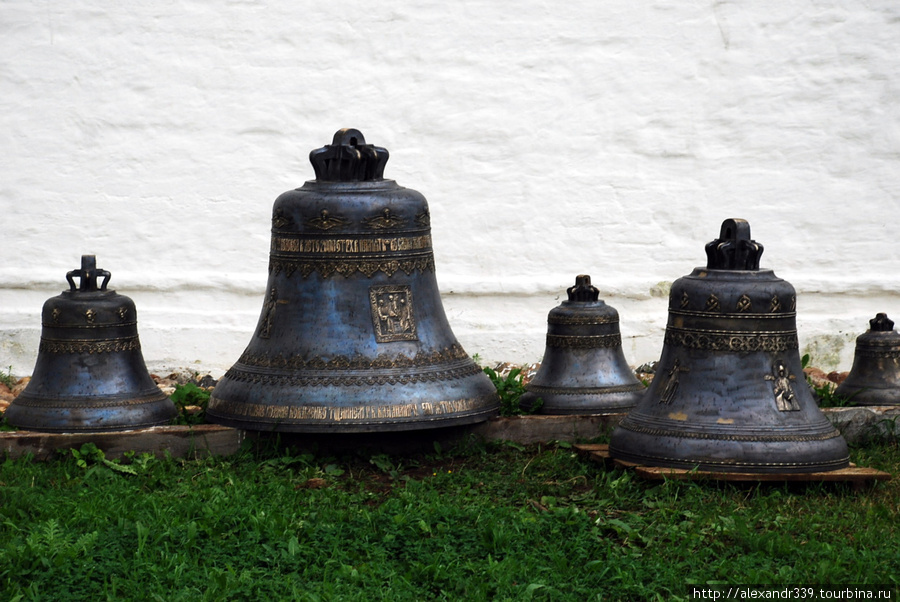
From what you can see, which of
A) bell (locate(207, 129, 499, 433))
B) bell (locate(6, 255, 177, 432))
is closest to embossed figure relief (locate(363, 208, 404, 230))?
bell (locate(207, 129, 499, 433))

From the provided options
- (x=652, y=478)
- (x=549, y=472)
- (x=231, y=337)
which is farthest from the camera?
(x=231, y=337)

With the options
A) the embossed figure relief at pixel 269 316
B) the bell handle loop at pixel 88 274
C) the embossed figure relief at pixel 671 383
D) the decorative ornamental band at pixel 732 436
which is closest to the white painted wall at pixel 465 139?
the bell handle loop at pixel 88 274

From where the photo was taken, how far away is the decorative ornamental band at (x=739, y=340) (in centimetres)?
437

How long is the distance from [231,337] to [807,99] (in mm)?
3650

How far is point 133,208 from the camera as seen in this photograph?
7.09 m

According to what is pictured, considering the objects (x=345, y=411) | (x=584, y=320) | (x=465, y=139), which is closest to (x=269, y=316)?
(x=345, y=411)

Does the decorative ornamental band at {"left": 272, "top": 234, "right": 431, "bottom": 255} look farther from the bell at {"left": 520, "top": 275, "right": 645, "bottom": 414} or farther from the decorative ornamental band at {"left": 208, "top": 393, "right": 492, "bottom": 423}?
the bell at {"left": 520, "top": 275, "right": 645, "bottom": 414}

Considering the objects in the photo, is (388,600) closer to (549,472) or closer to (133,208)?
(549,472)

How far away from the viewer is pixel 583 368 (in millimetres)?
5316

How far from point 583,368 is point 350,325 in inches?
46.2

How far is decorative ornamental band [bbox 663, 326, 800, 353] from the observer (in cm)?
437

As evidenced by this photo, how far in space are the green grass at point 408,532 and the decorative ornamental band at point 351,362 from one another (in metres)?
0.35

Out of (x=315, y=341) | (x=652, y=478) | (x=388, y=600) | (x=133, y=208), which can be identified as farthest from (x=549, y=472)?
(x=133, y=208)

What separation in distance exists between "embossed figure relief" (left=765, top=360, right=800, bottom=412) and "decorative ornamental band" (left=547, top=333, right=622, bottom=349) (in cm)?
109
